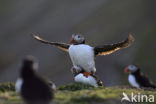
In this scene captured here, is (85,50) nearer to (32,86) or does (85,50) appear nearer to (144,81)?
(144,81)

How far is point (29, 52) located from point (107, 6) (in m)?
8.53

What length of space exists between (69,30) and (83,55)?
84.7ft

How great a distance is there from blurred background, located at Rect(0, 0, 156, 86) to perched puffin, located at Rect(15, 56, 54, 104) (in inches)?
840

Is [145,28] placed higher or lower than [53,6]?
lower

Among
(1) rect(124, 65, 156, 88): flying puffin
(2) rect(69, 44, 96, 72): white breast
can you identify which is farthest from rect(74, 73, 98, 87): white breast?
(1) rect(124, 65, 156, 88): flying puffin

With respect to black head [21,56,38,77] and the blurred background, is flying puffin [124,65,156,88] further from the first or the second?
the blurred background

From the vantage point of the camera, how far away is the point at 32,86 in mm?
7438

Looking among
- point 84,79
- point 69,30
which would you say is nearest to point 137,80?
point 84,79

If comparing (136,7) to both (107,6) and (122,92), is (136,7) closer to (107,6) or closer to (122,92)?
(107,6)

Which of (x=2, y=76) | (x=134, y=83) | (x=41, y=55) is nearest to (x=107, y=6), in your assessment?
(x=41, y=55)

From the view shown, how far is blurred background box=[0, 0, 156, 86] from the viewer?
103ft

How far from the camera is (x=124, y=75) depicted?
28000mm

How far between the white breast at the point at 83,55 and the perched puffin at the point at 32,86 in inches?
172

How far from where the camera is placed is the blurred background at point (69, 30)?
103 feet
